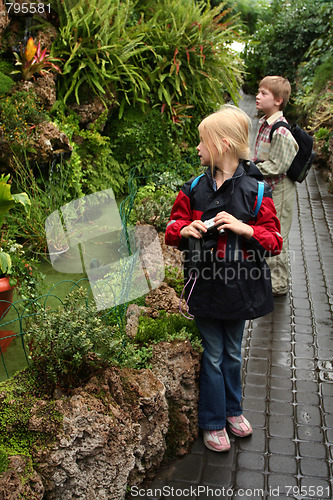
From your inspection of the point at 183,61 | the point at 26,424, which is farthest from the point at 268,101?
the point at 183,61

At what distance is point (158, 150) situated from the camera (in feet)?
26.1

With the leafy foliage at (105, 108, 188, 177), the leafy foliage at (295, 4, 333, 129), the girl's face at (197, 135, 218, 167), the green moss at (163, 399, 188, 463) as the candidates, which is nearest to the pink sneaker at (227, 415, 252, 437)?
the green moss at (163, 399, 188, 463)

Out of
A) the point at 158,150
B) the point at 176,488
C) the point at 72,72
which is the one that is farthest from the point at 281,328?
the point at 72,72

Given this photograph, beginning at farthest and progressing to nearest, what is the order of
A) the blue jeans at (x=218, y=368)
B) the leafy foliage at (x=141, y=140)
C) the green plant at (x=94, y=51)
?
the leafy foliage at (x=141, y=140)
the green plant at (x=94, y=51)
the blue jeans at (x=218, y=368)

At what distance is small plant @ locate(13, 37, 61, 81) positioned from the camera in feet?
20.5

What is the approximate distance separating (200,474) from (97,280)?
199 centimetres

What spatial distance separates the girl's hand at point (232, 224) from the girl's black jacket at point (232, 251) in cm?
7

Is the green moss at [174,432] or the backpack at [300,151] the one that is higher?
the backpack at [300,151]

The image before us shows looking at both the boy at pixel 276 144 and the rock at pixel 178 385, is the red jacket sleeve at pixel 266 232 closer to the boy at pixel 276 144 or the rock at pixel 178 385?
the rock at pixel 178 385

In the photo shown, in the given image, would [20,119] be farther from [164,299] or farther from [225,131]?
[225,131]

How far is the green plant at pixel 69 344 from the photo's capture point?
2939mm

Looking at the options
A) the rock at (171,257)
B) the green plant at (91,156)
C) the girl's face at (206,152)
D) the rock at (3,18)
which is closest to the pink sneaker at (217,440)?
the rock at (171,257)

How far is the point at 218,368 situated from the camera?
132 inches

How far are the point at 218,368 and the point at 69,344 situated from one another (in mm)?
1017
